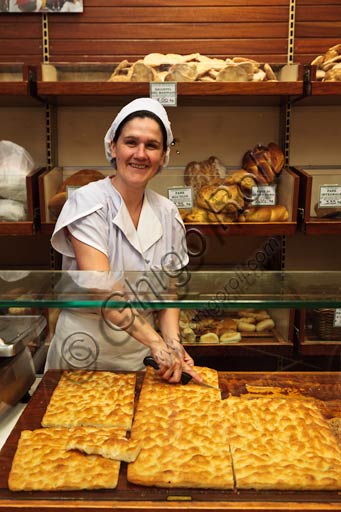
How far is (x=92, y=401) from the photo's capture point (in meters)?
1.22

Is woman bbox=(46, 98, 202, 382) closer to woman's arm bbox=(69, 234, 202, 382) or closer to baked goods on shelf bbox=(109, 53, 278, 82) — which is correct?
woman's arm bbox=(69, 234, 202, 382)

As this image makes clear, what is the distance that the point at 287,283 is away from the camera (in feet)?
3.90

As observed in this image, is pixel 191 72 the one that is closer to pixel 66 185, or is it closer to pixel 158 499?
pixel 66 185

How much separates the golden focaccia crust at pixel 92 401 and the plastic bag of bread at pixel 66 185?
1.06 metres

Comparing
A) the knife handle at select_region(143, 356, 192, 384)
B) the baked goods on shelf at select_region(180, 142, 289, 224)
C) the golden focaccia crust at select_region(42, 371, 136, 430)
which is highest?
the baked goods on shelf at select_region(180, 142, 289, 224)

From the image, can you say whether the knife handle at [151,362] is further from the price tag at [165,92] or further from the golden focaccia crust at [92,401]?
the price tag at [165,92]

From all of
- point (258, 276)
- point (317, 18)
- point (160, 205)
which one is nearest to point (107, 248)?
point (160, 205)

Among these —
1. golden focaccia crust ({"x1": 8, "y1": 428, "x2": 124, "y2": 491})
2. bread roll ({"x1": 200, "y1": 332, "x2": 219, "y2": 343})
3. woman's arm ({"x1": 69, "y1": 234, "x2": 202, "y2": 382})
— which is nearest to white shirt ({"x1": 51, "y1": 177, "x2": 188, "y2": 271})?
woman's arm ({"x1": 69, "y1": 234, "x2": 202, "y2": 382})

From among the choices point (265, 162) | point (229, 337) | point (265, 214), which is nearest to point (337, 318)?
point (229, 337)

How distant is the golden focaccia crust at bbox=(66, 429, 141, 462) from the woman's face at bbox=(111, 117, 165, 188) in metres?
0.91

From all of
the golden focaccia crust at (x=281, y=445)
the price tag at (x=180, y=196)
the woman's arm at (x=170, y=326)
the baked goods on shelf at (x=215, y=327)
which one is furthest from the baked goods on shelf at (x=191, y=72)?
the golden focaccia crust at (x=281, y=445)

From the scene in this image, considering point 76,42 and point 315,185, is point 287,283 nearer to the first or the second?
point 315,185

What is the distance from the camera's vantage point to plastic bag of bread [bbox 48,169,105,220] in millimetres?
2277

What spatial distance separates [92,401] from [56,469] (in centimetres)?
27
